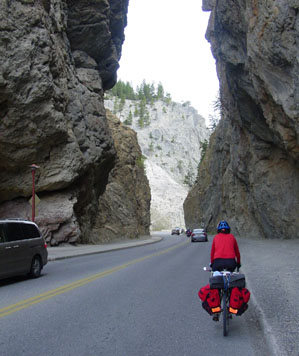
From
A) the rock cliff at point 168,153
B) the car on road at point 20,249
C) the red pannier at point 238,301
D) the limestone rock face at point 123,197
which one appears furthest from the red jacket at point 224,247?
the rock cliff at point 168,153

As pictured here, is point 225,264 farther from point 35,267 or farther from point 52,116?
point 52,116

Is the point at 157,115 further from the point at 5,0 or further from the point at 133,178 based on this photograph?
the point at 5,0

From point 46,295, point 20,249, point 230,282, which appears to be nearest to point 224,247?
point 230,282

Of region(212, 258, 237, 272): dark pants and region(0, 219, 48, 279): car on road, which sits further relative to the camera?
region(0, 219, 48, 279): car on road

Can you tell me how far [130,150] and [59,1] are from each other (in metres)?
31.2

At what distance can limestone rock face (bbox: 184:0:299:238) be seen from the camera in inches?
943

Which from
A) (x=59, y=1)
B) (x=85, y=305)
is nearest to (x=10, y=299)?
(x=85, y=305)

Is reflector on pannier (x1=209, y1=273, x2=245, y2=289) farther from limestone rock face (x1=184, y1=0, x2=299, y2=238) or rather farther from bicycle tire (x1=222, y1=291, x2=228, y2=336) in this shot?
limestone rock face (x1=184, y1=0, x2=299, y2=238)

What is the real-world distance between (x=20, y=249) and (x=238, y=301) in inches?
316

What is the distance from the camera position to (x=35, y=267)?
12.8 metres

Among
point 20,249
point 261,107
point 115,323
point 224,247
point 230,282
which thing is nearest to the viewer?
point 230,282

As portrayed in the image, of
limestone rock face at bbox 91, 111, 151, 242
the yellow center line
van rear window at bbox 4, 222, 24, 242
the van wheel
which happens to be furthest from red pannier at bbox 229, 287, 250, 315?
limestone rock face at bbox 91, 111, 151, 242

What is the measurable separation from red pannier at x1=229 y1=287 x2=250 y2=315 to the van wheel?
27.5 feet

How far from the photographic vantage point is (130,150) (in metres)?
64.2
